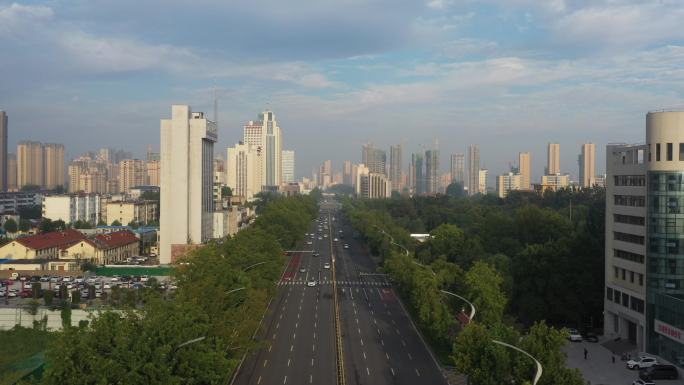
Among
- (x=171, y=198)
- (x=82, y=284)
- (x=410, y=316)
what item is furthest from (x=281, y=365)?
(x=171, y=198)

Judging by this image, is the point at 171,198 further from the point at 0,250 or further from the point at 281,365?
the point at 281,365

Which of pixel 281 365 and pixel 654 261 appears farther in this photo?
pixel 654 261

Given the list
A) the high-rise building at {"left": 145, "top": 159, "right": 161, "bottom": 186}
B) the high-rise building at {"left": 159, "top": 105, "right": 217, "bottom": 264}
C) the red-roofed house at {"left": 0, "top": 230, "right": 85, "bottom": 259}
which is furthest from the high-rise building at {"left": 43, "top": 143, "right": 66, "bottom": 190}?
the high-rise building at {"left": 159, "top": 105, "right": 217, "bottom": 264}

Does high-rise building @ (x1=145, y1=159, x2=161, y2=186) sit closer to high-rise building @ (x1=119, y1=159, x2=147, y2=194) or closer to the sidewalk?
high-rise building @ (x1=119, y1=159, x2=147, y2=194)

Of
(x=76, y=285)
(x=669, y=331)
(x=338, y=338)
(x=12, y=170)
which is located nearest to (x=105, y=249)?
(x=76, y=285)

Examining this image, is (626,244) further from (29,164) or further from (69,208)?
(29,164)

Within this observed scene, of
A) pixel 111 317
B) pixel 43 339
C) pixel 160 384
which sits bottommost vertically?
pixel 43 339

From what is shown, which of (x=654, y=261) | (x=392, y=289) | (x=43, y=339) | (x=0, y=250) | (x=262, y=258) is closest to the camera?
(x=654, y=261)

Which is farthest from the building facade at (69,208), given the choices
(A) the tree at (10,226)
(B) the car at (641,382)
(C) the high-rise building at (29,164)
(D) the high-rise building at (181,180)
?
(C) the high-rise building at (29,164)
